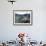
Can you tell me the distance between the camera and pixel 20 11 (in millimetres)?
4953

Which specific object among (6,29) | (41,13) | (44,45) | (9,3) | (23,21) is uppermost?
(9,3)

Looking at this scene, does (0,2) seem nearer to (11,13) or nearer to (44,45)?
(11,13)

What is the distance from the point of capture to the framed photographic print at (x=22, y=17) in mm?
4953

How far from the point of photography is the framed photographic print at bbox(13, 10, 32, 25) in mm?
4953

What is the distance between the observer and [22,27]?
16.3ft

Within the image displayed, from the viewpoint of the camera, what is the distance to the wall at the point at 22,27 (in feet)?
16.2

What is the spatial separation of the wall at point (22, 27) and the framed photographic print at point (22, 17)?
12cm

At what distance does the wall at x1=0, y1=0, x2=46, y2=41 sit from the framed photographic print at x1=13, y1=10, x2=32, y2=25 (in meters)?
0.12

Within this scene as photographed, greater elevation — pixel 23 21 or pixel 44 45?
pixel 23 21

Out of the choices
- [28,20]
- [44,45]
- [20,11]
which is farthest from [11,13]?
[44,45]

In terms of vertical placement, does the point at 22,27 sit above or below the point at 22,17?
below

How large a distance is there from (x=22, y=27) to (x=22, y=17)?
15.6 inches

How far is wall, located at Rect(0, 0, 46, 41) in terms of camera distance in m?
4.94

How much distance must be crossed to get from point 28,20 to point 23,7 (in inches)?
21.5
